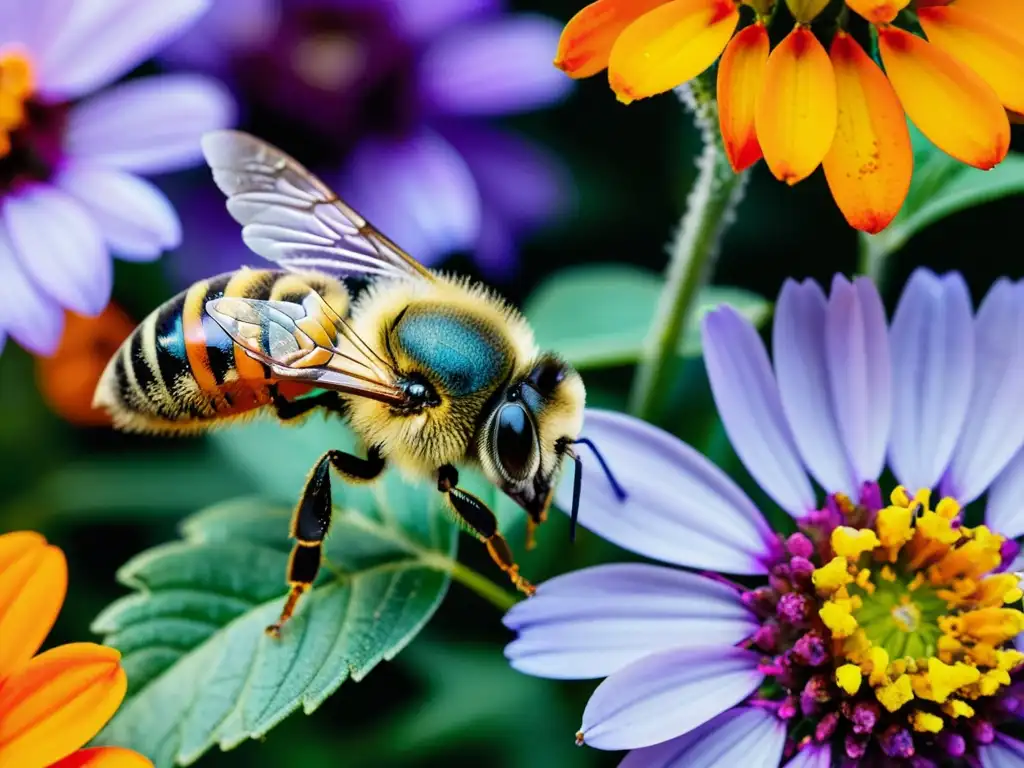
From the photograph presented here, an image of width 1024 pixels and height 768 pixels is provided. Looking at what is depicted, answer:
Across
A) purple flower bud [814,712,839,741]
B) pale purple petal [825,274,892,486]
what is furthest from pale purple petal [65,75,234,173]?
purple flower bud [814,712,839,741]

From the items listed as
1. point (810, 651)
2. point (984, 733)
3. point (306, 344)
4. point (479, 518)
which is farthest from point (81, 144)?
point (984, 733)

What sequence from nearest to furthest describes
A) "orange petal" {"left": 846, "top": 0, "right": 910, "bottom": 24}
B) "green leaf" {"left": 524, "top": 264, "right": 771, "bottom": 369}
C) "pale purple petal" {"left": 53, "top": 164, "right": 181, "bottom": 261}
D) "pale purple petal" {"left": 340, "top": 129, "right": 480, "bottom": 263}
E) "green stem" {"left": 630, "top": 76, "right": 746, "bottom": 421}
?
"orange petal" {"left": 846, "top": 0, "right": 910, "bottom": 24}, "green stem" {"left": 630, "top": 76, "right": 746, "bottom": 421}, "pale purple petal" {"left": 53, "top": 164, "right": 181, "bottom": 261}, "green leaf" {"left": 524, "top": 264, "right": 771, "bottom": 369}, "pale purple petal" {"left": 340, "top": 129, "right": 480, "bottom": 263}

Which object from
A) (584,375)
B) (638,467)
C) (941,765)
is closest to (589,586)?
(638,467)

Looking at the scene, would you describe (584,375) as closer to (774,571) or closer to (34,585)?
(774,571)

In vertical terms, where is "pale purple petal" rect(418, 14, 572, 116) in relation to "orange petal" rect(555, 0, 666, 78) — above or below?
below

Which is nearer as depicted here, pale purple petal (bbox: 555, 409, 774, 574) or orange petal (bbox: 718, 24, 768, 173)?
orange petal (bbox: 718, 24, 768, 173)

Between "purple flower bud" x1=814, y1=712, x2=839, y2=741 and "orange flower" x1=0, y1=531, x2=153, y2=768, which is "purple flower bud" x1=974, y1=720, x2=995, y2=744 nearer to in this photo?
"purple flower bud" x1=814, y1=712, x2=839, y2=741

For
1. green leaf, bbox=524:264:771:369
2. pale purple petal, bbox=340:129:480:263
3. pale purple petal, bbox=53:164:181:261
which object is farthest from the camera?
pale purple petal, bbox=340:129:480:263
